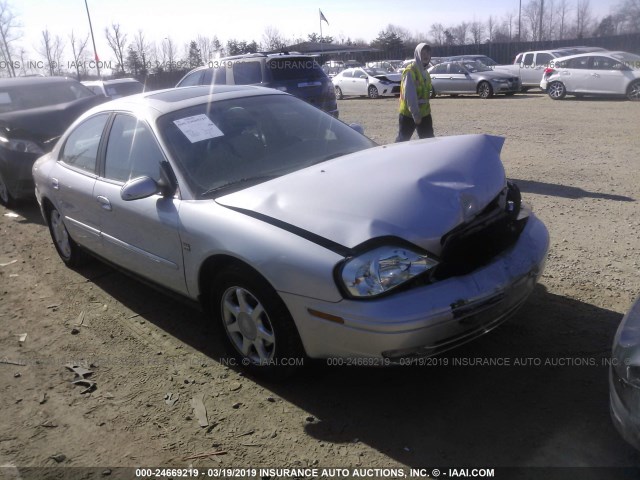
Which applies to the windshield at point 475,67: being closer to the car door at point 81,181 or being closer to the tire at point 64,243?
the tire at point 64,243

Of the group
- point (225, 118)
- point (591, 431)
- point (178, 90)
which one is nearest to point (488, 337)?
point (591, 431)

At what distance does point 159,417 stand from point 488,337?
2030mm

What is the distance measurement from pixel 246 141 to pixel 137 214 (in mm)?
879

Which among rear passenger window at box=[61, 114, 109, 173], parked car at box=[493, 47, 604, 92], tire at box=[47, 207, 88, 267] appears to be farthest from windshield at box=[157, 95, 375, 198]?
parked car at box=[493, 47, 604, 92]

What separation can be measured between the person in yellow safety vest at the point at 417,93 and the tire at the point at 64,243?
4.18 meters

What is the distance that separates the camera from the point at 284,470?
103 inches

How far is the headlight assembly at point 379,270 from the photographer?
8.60ft

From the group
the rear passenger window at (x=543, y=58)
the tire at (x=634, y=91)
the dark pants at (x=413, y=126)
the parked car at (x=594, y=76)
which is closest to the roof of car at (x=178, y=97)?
the dark pants at (x=413, y=126)

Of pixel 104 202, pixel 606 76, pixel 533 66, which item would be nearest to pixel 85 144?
pixel 104 202

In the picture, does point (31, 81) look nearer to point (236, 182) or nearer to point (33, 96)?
point (33, 96)

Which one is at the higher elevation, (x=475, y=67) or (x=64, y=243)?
(x=475, y=67)

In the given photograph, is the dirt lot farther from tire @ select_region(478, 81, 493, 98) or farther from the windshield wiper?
tire @ select_region(478, 81, 493, 98)

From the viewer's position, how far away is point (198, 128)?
148 inches

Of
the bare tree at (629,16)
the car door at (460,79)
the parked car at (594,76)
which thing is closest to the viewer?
the parked car at (594,76)
